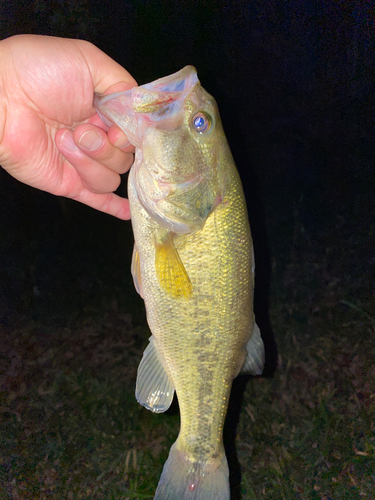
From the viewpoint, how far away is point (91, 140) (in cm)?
118

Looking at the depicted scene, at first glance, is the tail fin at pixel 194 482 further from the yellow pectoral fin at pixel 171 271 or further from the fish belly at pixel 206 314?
the yellow pectoral fin at pixel 171 271

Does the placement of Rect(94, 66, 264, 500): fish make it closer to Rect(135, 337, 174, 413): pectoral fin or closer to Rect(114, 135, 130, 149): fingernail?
Rect(135, 337, 174, 413): pectoral fin

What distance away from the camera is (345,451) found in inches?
97.0

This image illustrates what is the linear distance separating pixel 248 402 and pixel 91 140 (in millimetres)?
2366

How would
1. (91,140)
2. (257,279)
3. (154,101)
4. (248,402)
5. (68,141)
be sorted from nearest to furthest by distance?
(154,101), (91,140), (68,141), (248,402), (257,279)

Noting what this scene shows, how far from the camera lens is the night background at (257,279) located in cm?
251

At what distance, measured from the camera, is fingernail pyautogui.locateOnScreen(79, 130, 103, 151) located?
1.18 meters

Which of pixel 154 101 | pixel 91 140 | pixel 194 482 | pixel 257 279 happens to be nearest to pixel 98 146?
pixel 91 140

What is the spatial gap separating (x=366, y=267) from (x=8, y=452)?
3169 millimetres

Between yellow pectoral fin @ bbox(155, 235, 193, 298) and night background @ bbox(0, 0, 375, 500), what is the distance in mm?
1883

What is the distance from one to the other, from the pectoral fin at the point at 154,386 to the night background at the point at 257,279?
163 cm

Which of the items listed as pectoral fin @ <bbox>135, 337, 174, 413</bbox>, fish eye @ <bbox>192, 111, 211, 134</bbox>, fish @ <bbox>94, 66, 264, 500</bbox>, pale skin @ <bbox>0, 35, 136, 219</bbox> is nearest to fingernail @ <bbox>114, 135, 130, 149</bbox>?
pale skin @ <bbox>0, 35, 136, 219</bbox>

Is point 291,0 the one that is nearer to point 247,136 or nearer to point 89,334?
point 247,136

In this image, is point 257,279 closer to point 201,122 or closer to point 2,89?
point 201,122
